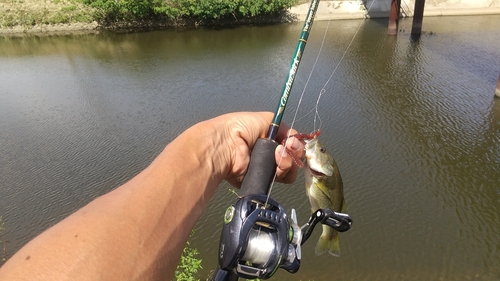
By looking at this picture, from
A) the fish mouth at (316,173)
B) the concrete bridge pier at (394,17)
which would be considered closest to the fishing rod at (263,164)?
the fish mouth at (316,173)

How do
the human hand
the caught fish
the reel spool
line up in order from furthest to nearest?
the caught fish < the human hand < the reel spool

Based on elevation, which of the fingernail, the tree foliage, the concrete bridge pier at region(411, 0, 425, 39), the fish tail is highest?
the fingernail

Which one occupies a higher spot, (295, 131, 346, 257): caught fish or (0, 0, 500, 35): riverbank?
(295, 131, 346, 257): caught fish

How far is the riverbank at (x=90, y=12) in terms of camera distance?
25.8m

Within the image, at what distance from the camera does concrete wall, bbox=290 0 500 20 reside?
27531 millimetres

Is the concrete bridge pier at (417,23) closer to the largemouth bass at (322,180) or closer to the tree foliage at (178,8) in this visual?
the tree foliage at (178,8)

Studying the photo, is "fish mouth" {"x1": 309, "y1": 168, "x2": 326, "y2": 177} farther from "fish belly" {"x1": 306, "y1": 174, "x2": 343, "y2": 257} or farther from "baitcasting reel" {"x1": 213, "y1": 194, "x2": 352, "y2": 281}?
"baitcasting reel" {"x1": 213, "y1": 194, "x2": 352, "y2": 281}

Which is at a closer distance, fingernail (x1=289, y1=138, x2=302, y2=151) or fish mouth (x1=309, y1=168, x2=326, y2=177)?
fingernail (x1=289, y1=138, x2=302, y2=151)

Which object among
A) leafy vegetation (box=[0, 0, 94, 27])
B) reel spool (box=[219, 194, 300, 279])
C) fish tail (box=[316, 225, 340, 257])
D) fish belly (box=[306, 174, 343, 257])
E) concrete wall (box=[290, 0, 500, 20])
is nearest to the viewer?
reel spool (box=[219, 194, 300, 279])

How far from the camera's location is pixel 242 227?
4.84ft

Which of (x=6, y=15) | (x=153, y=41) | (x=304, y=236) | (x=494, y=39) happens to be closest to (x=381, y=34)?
(x=494, y=39)

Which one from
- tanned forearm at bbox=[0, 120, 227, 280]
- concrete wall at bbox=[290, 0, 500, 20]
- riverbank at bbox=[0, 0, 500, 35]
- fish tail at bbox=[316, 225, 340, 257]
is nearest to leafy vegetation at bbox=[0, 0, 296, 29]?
riverbank at bbox=[0, 0, 500, 35]

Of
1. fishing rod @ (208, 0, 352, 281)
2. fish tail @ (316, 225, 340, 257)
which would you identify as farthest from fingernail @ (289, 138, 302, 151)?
fish tail @ (316, 225, 340, 257)

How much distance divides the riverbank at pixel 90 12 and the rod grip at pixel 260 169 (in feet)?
84.2
